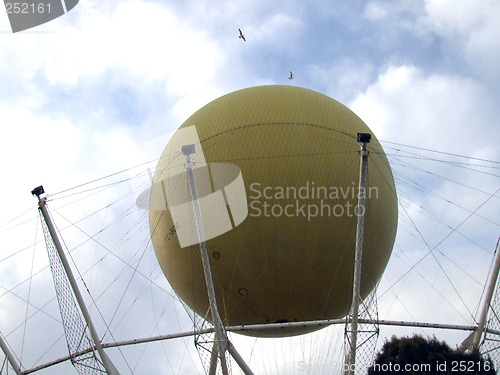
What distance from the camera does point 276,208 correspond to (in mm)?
19266

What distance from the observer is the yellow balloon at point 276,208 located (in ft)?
63.6

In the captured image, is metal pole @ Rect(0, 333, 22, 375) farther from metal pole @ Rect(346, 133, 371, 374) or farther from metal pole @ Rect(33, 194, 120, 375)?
metal pole @ Rect(346, 133, 371, 374)

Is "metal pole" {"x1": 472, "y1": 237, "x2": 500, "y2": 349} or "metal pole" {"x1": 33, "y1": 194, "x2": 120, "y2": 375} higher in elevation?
"metal pole" {"x1": 33, "y1": 194, "x2": 120, "y2": 375}

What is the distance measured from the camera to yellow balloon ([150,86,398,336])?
19.4 metres

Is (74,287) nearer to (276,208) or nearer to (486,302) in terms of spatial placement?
(276,208)

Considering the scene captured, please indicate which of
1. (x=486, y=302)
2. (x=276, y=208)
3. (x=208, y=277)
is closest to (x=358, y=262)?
(x=276, y=208)

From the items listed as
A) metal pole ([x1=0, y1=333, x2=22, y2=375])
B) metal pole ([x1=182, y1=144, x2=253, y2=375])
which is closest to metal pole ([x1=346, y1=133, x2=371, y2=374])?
metal pole ([x1=182, y1=144, x2=253, y2=375])

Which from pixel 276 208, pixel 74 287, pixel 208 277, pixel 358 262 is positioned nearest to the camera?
pixel 358 262

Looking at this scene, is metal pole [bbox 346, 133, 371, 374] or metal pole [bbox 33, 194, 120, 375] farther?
metal pole [bbox 33, 194, 120, 375]

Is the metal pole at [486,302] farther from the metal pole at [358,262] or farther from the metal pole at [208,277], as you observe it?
the metal pole at [208,277]

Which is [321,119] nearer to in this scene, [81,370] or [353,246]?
[353,246]

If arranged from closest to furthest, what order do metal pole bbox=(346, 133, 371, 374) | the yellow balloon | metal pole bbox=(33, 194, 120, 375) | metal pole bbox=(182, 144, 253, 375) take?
metal pole bbox=(346, 133, 371, 374), metal pole bbox=(182, 144, 253, 375), the yellow balloon, metal pole bbox=(33, 194, 120, 375)

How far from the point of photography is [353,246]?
20.1 metres

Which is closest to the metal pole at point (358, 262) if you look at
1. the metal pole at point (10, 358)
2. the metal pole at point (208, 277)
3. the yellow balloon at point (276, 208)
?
the yellow balloon at point (276, 208)
